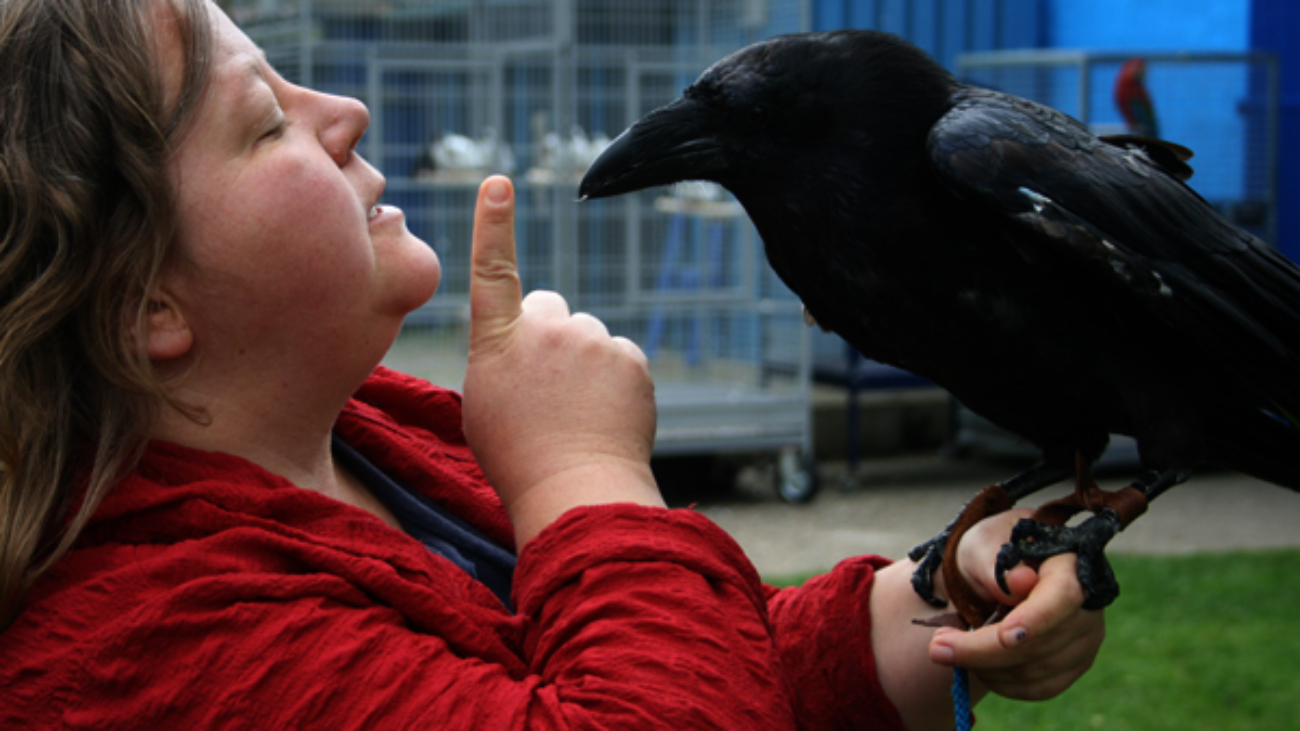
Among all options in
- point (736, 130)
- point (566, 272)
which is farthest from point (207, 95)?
point (566, 272)

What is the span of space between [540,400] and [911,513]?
4941 mm

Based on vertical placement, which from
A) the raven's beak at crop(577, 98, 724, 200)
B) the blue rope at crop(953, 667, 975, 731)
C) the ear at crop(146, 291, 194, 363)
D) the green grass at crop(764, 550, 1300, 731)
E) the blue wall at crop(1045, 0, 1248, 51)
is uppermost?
the blue wall at crop(1045, 0, 1248, 51)

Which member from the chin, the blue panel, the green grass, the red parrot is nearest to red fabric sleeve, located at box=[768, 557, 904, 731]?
the chin

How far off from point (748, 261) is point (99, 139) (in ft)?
A: 18.1

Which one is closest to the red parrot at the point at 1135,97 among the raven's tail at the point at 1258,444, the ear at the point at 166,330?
the raven's tail at the point at 1258,444

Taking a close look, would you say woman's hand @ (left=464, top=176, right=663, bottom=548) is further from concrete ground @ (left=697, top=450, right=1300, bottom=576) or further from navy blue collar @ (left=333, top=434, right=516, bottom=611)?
concrete ground @ (left=697, top=450, right=1300, bottom=576)

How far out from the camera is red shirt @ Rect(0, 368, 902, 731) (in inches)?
34.8

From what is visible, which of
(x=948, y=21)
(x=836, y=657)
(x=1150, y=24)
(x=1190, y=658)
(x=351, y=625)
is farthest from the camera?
(x=948, y=21)

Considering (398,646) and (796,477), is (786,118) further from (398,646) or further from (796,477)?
(796,477)

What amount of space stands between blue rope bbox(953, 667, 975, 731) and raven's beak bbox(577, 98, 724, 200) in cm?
59

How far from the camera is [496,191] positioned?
112cm

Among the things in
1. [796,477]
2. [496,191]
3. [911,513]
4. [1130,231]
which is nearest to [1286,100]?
[911,513]

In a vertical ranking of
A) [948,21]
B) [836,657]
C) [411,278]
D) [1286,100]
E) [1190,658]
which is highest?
[948,21]

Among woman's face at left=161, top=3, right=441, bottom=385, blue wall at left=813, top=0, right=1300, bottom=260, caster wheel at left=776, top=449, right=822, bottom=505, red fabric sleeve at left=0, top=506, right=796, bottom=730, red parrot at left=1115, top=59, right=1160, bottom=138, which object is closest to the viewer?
red fabric sleeve at left=0, top=506, right=796, bottom=730
